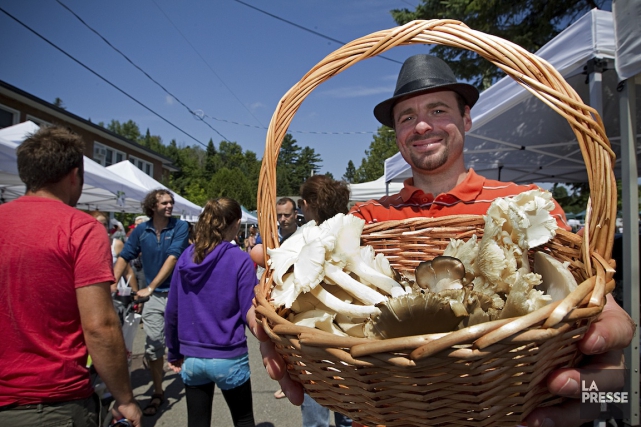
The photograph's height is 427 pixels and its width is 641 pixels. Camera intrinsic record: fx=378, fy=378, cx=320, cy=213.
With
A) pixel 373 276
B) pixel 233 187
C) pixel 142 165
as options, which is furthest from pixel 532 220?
pixel 233 187

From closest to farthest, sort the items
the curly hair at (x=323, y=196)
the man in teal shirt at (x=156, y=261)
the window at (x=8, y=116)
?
the curly hair at (x=323, y=196) → the man in teal shirt at (x=156, y=261) → the window at (x=8, y=116)

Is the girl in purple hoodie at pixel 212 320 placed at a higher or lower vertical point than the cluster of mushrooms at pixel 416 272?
lower

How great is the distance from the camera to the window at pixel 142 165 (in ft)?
89.1

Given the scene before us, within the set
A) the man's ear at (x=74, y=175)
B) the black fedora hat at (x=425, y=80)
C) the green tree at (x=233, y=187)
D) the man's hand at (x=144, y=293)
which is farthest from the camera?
the green tree at (x=233, y=187)

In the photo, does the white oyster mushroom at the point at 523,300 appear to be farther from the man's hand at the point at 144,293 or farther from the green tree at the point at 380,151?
the green tree at the point at 380,151

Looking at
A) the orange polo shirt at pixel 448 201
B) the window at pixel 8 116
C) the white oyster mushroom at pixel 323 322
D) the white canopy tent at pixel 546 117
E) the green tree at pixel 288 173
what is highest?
the green tree at pixel 288 173

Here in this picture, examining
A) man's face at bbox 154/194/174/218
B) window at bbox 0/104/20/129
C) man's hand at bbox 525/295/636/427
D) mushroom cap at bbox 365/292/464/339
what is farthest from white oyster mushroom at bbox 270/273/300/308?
window at bbox 0/104/20/129

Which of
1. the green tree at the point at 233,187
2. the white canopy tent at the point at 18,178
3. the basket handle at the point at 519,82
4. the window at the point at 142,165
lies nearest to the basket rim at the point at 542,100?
the basket handle at the point at 519,82

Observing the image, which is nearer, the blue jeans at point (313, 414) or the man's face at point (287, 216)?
the blue jeans at point (313, 414)

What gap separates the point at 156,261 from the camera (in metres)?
4.24

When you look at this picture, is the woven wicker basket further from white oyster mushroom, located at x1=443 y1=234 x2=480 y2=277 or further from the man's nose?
the man's nose

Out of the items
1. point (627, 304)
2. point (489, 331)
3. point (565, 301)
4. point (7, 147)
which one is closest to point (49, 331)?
point (489, 331)

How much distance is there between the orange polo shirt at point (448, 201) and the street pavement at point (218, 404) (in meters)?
2.75

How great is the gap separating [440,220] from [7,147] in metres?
5.26
